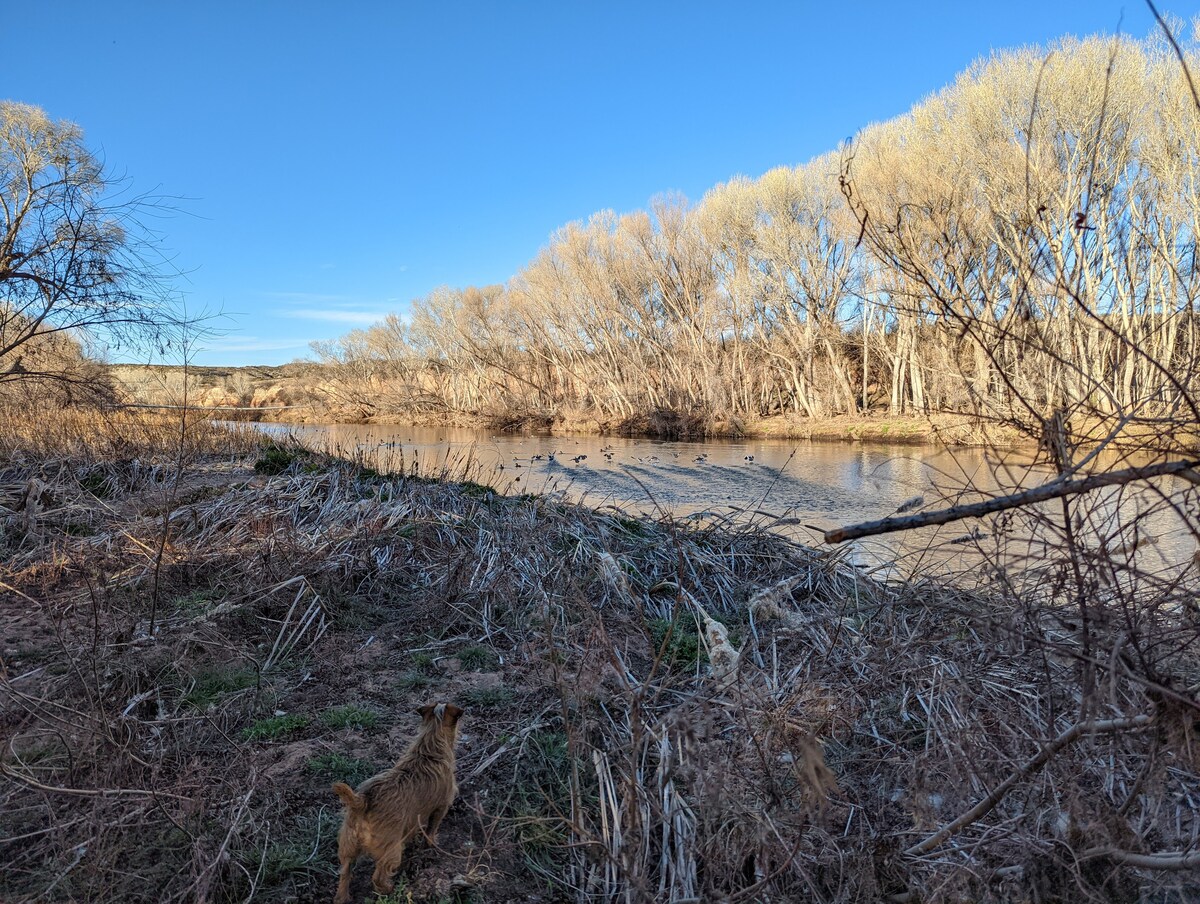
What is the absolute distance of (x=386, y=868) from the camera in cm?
247

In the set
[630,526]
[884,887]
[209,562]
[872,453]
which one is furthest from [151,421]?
[872,453]

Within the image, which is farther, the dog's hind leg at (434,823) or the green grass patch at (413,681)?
the green grass patch at (413,681)

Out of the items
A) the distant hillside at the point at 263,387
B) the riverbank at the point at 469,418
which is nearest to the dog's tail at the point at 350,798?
the riverbank at the point at 469,418

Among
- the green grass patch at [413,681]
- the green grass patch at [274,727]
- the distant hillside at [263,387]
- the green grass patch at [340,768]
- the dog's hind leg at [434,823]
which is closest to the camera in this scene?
the dog's hind leg at [434,823]

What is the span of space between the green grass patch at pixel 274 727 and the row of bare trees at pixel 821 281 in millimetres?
3576

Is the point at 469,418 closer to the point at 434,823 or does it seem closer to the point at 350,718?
the point at 350,718

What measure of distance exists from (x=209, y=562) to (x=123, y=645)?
2.01 metres

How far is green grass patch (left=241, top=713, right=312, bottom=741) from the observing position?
3.54 m

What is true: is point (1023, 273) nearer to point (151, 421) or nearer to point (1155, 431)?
point (1155, 431)

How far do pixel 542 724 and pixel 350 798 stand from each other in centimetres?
152

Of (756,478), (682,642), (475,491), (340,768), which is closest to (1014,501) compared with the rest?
(340,768)

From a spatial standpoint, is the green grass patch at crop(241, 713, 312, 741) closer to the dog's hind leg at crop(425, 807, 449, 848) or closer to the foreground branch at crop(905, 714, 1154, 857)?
the dog's hind leg at crop(425, 807, 449, 848)

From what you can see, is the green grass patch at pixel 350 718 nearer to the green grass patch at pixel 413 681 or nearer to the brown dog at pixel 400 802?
the green grass patch at pixel 413 681

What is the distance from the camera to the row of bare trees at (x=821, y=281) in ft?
39.3
